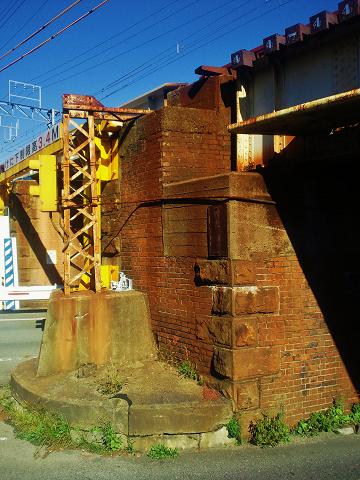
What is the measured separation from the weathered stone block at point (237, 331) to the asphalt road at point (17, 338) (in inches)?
177

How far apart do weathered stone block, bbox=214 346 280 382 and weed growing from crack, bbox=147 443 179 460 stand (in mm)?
1033

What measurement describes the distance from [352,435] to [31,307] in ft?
44.8

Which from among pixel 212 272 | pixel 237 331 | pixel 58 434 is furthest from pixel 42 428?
pixel 212 272

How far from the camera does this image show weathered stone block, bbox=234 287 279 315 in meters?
5.77

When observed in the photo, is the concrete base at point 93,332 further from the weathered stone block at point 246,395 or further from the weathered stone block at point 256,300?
the weathered stone block at point 256,300

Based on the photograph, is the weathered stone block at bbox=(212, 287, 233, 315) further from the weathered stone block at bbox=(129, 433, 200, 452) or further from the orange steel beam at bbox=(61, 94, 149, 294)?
the orange steel beam at bbox=(61, 94, 149, 294)

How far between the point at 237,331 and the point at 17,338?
8216mm

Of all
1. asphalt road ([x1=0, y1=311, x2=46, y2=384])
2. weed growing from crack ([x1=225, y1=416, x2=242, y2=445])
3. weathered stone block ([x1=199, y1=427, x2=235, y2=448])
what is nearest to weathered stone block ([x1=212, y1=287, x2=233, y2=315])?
weed growing from crack ([x1=225, y1=416, x2=242, y2=445])

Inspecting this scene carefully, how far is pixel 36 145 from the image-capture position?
12648mm

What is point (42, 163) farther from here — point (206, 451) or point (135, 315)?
point (206, 451)

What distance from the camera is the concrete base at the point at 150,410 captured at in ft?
17.7

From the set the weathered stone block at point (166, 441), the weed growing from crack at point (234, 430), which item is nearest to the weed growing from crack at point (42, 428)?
the weathered stone block at point (166, 441)

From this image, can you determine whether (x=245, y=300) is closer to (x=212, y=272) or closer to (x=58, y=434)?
(x=212, y=272)

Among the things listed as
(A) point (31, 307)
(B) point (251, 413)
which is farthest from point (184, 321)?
(A) point (31, 307)
